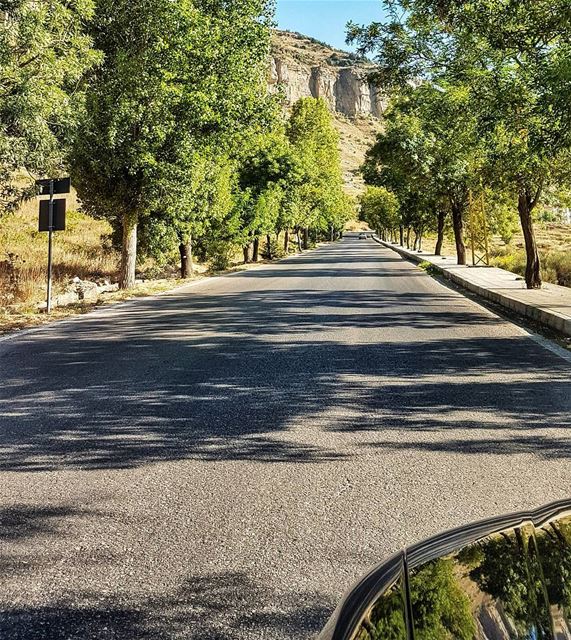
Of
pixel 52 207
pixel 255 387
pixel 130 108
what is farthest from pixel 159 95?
pixel 255 387

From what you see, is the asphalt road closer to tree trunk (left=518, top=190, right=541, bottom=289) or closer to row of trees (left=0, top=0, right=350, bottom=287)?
row of trees (left=0, top=0, right=350, bottom=287)

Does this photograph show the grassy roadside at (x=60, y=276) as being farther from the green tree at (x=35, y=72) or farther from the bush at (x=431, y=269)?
the bush at (x=431, y=269)

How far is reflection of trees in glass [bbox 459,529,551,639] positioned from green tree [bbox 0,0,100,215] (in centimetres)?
1242

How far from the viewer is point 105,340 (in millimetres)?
10211

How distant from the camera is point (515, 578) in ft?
3.81

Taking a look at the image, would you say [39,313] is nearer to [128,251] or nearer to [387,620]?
[128,251]

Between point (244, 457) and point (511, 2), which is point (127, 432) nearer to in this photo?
point (244, 457)

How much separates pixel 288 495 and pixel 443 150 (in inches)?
916

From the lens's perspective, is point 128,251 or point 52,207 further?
point 128,251

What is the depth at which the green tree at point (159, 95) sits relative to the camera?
17.6 meters

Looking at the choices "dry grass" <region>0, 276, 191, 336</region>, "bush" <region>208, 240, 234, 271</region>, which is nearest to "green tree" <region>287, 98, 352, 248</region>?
"bush" <region>208, 240, 234, 271</region>

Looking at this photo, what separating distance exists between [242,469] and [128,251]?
56.6ft

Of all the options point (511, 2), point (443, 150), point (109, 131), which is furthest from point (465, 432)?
point (443, 150)

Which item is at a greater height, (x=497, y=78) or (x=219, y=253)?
(x=497, y=78)
